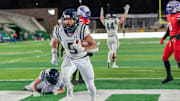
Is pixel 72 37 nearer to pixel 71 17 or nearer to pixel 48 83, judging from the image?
pixel 71 17

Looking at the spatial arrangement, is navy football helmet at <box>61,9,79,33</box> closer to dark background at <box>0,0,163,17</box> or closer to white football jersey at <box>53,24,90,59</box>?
white football jersey at <box>53,24,90,59</box>

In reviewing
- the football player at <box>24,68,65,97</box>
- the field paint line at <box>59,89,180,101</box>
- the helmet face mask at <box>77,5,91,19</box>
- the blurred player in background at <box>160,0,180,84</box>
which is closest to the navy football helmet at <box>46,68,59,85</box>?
the football player at <box>24,68,65,97</box>

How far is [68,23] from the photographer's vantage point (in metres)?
5.57

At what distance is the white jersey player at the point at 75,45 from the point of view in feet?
18.3

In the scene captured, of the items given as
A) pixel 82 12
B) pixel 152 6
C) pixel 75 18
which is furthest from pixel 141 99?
pixel 152 6

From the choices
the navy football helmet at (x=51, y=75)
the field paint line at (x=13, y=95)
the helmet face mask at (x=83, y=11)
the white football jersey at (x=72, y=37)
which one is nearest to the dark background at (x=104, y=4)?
the helmet face mask at (x=83, y=11)

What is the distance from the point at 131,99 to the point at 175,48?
2.14 metres

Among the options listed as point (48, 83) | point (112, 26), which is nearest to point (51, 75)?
point (48, 83)

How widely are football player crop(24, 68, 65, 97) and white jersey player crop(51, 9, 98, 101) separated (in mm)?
1336

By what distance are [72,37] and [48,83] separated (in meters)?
1.92

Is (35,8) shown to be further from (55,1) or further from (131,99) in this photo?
(131,99)

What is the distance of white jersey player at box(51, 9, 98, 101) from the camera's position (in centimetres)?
559

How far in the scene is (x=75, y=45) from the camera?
18.6 feet

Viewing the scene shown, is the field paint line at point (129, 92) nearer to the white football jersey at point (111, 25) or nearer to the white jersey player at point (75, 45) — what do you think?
the white jersey player at point (75, 45)
